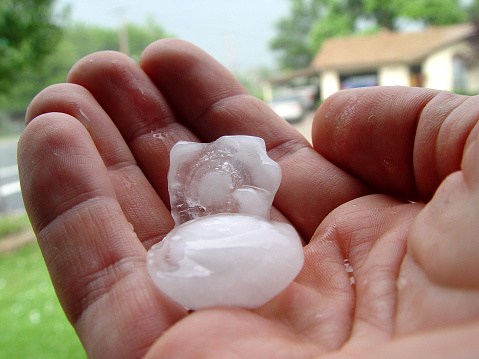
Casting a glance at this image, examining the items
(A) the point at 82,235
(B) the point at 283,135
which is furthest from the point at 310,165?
(A) the point at 82,235

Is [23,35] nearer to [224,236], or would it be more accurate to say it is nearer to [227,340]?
[224,236]

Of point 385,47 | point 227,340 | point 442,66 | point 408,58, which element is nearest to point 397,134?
point 227,340

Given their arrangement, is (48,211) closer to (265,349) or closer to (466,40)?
(265,349)

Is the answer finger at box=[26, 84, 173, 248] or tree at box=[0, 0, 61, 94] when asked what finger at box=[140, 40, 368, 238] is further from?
tree at box=[0, 0, 61, 94]

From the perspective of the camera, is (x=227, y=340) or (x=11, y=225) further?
(x=11, y=225)

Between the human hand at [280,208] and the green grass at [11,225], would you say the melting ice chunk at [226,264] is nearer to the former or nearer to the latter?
the human hand at [280,208]

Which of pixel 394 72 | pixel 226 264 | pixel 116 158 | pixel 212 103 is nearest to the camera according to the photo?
pixel 226 264

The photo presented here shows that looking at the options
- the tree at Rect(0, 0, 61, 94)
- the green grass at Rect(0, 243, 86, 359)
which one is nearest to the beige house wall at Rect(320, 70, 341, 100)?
the green grass at Rect(0, 243, 86, 359)

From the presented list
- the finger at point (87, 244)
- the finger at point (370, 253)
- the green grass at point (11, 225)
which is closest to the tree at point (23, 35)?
the green grass at point (11, 225)
